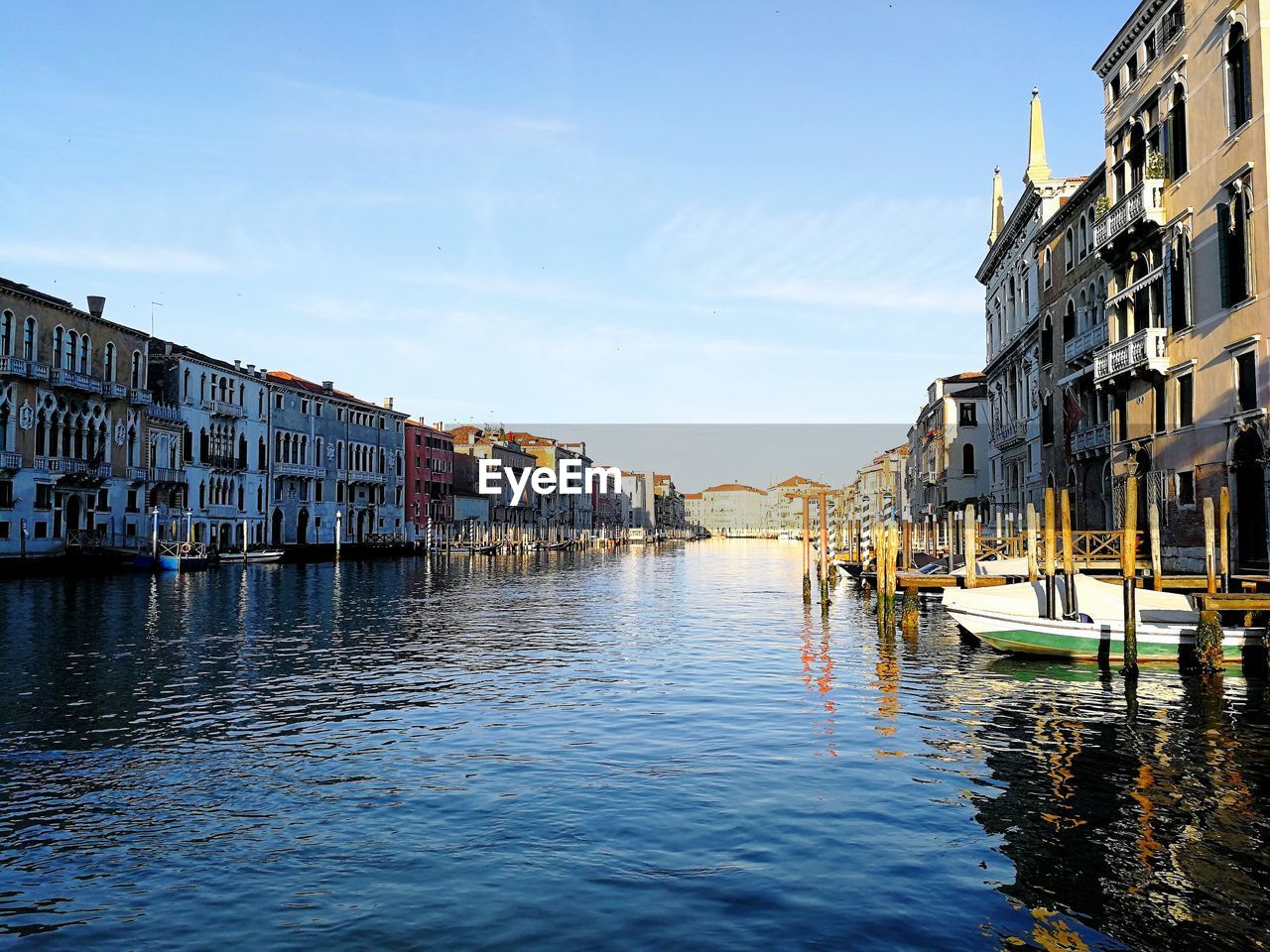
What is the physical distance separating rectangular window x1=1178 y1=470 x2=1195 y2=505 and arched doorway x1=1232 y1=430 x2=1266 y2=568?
1.58m

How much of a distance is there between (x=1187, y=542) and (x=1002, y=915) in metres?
20.7

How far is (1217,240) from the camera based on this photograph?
2308 cm

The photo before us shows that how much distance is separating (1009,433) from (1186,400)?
59.9 feet

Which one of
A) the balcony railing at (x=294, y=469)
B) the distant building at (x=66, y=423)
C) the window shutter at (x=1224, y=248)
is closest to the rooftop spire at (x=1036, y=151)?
the window shutter at (x=1224, y=248)

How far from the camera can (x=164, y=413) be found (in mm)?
54375

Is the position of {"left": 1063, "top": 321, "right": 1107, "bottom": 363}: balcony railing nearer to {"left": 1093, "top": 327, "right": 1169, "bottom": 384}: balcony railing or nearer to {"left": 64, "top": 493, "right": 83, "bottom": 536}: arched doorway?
{"left": 1093, "top": 327, "right": 1169, "bottom": 384}: balcony railing

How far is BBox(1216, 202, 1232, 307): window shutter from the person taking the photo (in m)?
22.7

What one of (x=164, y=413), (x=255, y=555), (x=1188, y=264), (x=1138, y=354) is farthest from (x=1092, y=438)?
(x=164, y=413)

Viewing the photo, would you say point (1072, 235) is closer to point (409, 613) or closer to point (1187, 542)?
point (1187, 542)

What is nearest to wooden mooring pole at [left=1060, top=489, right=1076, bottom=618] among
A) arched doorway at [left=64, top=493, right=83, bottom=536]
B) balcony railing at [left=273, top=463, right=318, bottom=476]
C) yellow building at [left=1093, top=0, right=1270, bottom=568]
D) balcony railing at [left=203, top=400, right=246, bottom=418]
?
yellow building at [left=1093, top=0, right=1270, bottom=568]

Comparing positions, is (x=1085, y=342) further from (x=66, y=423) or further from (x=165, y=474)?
(x=165, y=474)

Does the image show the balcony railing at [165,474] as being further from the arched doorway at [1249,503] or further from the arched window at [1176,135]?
the arched doorway at [1249,503]

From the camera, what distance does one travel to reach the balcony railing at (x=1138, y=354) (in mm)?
25875

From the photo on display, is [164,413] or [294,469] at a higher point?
[164,413]
